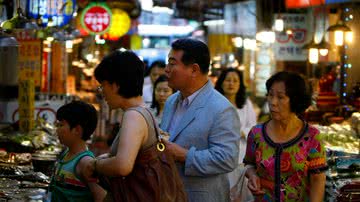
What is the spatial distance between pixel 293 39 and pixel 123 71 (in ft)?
59.8

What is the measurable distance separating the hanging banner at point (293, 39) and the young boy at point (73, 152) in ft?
54.8

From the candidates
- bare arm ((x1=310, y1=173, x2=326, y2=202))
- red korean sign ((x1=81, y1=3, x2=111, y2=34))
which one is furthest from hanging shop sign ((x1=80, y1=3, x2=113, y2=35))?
bare arm ((x1=310, y1=173, x2=326, y2=202))

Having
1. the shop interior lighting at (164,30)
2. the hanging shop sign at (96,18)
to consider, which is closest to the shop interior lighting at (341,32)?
the hanging shop sign at (96,18)

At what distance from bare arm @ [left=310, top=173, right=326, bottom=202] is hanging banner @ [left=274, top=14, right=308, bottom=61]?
A: 1651cm

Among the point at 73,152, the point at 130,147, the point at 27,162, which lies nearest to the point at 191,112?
the point at 73,152

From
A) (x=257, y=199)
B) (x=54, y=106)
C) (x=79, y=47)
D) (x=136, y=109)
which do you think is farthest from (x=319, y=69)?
(x=136, y=109)

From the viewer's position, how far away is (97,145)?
20.1m

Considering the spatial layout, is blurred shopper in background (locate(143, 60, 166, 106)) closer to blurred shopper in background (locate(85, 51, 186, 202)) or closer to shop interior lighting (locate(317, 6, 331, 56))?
shop interior lighting (locate(317, 6, 331, 56))

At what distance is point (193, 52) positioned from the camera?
5969mm

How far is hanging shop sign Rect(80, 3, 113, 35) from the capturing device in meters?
24.8

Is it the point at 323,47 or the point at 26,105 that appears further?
the point at 323,47

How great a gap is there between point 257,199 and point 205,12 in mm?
32999

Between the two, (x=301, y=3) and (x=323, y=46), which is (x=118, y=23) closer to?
(x=301, y=3)

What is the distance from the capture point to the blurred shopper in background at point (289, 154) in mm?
5922
